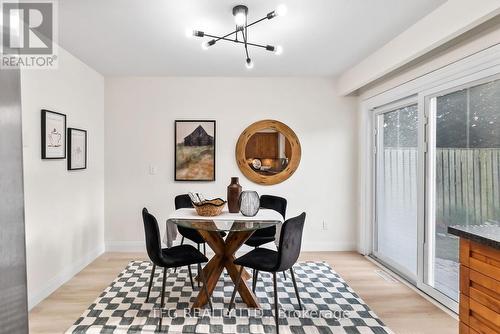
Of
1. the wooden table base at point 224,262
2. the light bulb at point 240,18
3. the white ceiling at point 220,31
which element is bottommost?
the wooden table base at point 224,262

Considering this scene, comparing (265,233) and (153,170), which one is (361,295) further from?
(153,170)

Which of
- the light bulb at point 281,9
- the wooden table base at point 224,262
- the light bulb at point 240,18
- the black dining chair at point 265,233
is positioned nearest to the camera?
the light bulb at point 281,9

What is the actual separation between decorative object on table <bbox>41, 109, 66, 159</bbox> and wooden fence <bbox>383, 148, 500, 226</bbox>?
359 cm

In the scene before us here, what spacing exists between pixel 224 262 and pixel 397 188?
219cm

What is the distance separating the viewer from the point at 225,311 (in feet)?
8.74

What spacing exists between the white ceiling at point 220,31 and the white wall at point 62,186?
1.20 feet

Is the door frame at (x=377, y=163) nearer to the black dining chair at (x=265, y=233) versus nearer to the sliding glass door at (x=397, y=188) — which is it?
the sliding glass door at (x=397, y=188)

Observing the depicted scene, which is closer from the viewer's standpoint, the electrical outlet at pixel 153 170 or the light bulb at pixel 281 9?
the light bulb at pixel 281 9

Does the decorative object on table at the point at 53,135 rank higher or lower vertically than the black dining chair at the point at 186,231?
higher

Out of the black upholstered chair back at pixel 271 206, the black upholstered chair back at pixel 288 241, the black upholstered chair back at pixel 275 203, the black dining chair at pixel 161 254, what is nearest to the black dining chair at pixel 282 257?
the black upholstered chair back at pixel 288 241

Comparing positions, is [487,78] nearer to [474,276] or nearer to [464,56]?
[464,56]

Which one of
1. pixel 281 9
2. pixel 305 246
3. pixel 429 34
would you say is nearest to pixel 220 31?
pixel 281 9

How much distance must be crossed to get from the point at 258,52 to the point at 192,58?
759mm

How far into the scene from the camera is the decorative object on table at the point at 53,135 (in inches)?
114
